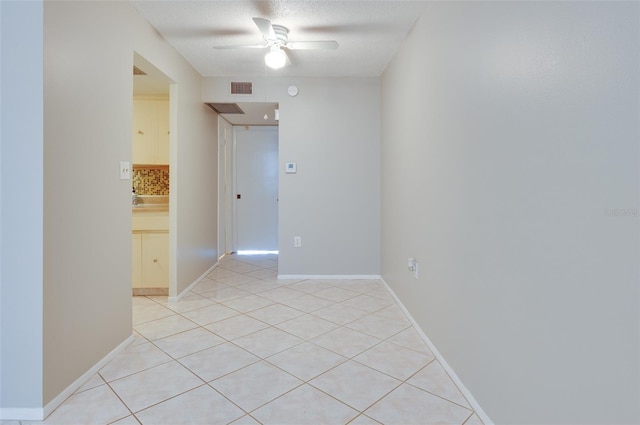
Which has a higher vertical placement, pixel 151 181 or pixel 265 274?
pixel 151 181

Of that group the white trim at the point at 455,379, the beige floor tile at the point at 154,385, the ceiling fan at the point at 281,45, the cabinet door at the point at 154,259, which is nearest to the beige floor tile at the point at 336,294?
the white trim at the point at 455,379

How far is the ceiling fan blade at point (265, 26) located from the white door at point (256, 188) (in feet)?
10.6

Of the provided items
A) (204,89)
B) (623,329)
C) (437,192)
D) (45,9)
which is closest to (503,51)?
(437,192)

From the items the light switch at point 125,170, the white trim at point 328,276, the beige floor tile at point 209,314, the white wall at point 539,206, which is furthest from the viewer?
the white trim at point 328,276

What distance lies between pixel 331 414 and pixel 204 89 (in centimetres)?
367

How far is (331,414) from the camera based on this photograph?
1.65m

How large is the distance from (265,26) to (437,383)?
247 centimetres

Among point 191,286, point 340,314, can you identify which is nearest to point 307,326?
point 340,314

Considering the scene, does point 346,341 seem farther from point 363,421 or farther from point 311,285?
point 311,285

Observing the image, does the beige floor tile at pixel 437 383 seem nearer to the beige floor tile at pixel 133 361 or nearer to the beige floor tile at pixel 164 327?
the beige floor tile at pixel 133 361

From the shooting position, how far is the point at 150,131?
12.7ft

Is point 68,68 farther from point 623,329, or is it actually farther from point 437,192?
point 623,329

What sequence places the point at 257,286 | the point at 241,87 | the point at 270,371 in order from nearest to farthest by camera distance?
the point at 270,371 → the point at 257,286 → the point at 241,87

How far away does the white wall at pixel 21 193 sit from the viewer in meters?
1.59
